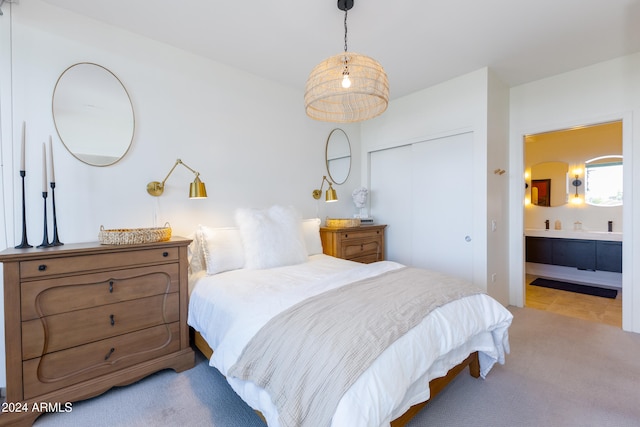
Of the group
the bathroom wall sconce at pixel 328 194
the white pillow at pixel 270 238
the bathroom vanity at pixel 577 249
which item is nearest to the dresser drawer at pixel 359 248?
the bathroom wall sconce at pixel 328 194

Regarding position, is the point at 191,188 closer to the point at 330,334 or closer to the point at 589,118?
the point at 330,334

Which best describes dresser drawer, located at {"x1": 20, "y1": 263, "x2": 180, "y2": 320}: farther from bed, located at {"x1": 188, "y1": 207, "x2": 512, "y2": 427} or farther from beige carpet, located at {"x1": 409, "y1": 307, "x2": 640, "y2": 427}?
beige carpet, located at {"x1": 409, "y1": 307, "x2": 640, "y2": 427}

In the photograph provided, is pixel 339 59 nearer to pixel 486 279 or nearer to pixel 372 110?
pixel 372 110

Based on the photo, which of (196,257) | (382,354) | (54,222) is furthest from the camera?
(196,257)

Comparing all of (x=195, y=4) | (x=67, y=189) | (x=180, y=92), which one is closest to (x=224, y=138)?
(x=180, y=92)

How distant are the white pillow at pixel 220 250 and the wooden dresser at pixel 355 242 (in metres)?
1.11

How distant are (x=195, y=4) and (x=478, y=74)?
2728mm

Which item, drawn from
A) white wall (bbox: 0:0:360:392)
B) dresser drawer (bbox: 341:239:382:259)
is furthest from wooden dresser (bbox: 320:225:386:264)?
white wall (bbox: 0:0:360:392)

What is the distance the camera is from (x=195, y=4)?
1.95 m

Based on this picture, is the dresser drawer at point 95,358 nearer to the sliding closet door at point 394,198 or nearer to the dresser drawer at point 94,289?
the dresser drawer at point 94,289

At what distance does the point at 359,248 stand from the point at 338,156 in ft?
4.21

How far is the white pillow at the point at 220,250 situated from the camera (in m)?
2.21

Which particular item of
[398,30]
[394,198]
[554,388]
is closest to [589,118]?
[394,198]

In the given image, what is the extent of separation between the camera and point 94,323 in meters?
1.68
